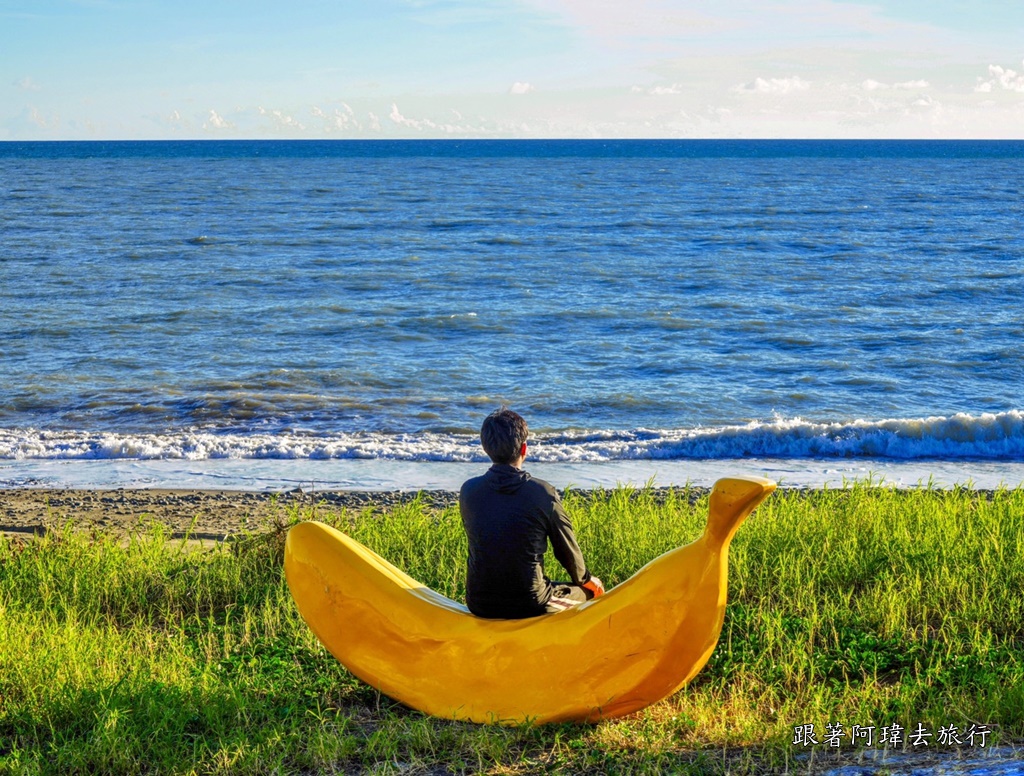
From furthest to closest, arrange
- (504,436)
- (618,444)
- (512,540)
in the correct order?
1. (618,444)
2. (512,540)
3. (504,436)

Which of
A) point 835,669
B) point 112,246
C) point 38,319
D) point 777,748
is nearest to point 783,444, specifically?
point 835,669

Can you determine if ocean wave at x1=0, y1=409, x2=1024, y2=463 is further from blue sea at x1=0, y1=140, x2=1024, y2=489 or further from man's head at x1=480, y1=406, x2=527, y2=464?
man's head at x1=480, y1=406, x2=527, y2=464

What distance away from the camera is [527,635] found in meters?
4.31

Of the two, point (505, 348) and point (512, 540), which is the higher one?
point (512, 540)

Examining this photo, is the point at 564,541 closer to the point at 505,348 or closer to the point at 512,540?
the point at 512,540

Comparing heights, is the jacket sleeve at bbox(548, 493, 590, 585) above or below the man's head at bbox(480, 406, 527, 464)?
below

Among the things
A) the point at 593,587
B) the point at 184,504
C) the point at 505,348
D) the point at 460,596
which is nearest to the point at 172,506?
the point at 184,504

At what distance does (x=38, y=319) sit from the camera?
20109mm

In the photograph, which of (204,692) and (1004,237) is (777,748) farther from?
(1004,237)

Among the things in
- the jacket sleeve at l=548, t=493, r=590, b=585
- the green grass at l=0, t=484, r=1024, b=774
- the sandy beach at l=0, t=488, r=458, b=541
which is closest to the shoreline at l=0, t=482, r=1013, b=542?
the sandy beach at l=0, t=488, r=458, b=541

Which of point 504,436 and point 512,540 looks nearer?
point 504,436

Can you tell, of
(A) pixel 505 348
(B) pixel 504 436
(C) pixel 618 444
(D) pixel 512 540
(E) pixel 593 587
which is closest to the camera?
(B) pixel 504 436

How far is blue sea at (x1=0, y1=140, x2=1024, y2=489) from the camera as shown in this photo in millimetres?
11961

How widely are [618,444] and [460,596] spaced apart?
260 inches
